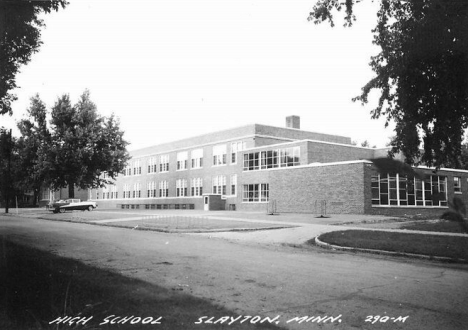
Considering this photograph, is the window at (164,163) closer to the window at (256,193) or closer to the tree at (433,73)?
the window at (256,193)

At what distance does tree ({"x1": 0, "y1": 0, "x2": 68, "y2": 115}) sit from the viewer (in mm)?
9949

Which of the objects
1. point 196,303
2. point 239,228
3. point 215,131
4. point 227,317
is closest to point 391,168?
point 227,317

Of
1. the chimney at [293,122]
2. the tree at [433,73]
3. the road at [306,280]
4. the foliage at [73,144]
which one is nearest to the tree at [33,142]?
the foliage at [73,144]

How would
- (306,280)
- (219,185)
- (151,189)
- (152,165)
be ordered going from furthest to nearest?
(152,165)
(151,189)
(219,185)
(306,280)

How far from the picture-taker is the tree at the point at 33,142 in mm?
49750

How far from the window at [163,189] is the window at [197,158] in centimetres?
892

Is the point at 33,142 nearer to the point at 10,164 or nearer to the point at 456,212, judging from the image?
the point at 10,164

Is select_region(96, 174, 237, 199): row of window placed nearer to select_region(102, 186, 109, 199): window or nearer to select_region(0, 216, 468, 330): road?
select_region(102, 186, 109, 199): window

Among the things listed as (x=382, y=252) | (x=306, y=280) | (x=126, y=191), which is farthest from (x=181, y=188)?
(x=306, y=280)

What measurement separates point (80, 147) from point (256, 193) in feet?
71.3

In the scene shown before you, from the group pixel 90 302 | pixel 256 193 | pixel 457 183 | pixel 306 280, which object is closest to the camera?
pixel 90 302

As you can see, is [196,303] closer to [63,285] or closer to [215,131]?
[63,285]

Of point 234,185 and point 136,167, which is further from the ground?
point 136,167

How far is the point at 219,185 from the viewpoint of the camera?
185 feet
